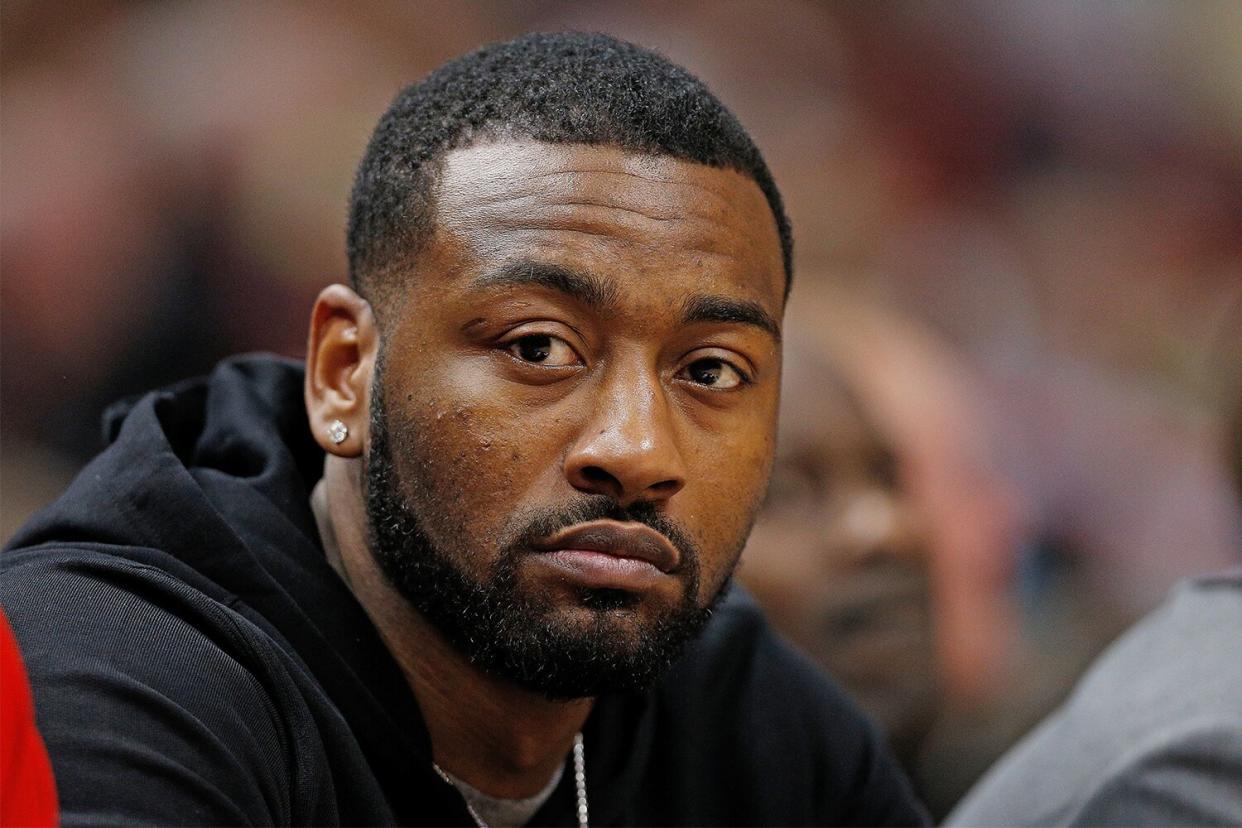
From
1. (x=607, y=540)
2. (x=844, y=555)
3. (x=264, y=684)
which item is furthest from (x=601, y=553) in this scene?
(x=844, y=555)

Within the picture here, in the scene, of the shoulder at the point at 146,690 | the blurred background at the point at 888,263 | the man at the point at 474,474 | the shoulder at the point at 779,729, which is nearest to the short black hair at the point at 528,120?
the man at the point at 474,474

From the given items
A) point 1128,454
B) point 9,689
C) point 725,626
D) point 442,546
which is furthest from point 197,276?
point 1128,454

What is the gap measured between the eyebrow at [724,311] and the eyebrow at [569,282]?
0.13 meters

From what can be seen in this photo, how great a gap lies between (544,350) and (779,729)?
109 cm

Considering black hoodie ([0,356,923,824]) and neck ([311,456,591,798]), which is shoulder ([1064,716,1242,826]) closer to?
black hoodie ([0,356,923,824])

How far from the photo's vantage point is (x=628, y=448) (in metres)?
2.02

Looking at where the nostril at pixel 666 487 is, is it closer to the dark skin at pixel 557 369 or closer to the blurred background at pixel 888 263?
the dark skin at pixel 557 369

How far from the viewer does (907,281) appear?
5461mm

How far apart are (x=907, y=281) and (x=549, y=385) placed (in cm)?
359

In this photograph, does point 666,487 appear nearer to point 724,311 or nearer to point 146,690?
point 724,311

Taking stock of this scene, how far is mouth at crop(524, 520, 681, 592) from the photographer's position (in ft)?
6.63

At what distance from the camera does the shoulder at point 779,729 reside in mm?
2781

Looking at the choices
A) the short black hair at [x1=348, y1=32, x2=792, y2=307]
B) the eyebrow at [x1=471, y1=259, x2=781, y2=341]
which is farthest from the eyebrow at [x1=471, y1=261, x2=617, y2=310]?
Answer: the short black hair at [x1=348, y1=32, x2=792, y2=307]

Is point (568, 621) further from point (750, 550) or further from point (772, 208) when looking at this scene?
point (750, 550)
